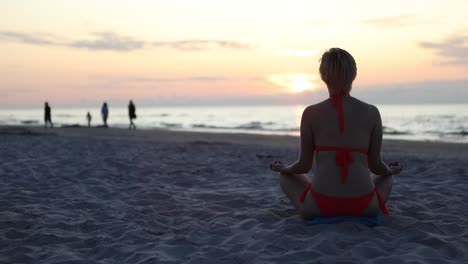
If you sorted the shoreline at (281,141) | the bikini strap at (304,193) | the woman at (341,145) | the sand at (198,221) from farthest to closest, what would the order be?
1. the shoreline at (281,141)
2. the bikini strap at (304,193)
3. the woman at (341,145)
4. the sand at (198,221)

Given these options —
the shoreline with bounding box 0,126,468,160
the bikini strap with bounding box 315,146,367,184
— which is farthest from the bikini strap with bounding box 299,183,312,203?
the shoreline with bounding box 0,126,468,160

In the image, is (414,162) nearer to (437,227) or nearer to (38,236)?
(437,227)

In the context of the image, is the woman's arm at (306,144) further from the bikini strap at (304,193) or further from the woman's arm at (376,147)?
the woman's arm at (376,147)

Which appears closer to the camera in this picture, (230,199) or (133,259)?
(133,259)

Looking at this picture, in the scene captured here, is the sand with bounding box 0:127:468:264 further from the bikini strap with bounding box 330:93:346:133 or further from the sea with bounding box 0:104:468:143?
the sea with bounding box 0:104:468:143

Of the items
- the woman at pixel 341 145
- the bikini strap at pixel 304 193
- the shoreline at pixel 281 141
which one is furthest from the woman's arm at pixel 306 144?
the shoreline at pixel 281 141

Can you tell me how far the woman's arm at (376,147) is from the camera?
370cm

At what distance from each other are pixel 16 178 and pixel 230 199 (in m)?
3.72

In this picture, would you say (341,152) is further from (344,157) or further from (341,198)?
(341,198)

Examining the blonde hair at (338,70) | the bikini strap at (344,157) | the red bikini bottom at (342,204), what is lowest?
the red bikini bottom at (342,204)

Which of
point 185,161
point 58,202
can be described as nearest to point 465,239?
point 58,202

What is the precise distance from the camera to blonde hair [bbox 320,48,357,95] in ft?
11.7

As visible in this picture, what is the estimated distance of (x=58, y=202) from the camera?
18.1 feet

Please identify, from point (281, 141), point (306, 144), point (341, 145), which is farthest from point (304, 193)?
point (281, 141)
